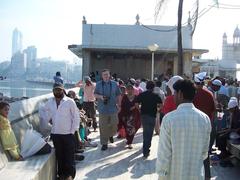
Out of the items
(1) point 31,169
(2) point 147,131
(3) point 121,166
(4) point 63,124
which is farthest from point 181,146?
(2) point 147,131

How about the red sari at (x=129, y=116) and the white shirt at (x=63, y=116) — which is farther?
the red sari at (x=129, y=116)

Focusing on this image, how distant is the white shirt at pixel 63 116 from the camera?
7555 mm

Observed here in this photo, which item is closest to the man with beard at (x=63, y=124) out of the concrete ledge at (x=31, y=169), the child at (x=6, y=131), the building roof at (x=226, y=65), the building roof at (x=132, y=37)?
the concrete ledge at (x=31, y=169)

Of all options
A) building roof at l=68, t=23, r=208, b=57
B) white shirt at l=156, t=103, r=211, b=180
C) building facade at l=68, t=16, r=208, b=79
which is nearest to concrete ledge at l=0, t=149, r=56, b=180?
white shirt at l=156, t=103, r=211, b=180

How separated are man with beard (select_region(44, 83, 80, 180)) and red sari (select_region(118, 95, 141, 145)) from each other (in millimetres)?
3991

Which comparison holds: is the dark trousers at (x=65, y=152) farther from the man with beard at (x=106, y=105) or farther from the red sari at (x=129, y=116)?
the red sari at (x=129, y=116)

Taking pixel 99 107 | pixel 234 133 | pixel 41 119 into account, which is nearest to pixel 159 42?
pixel 99 107

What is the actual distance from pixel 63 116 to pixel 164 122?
3.14m

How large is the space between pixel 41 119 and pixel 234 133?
382 cm

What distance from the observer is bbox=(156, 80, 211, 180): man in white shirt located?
465 cm

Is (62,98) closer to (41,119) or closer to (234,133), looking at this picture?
(41,119)

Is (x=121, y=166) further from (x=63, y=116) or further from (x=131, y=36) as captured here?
(x=131, y=36)

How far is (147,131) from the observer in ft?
34.3

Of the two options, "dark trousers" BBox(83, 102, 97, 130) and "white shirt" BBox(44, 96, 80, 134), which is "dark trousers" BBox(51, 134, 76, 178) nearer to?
"white shirt" BBox(44, 96, 80, 134)
